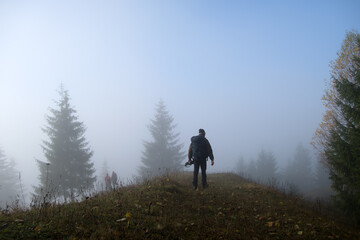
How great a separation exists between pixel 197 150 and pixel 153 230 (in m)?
5.58

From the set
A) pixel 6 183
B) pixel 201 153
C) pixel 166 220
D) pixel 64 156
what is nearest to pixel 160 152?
pixel 64 156

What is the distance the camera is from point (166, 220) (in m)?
4.71

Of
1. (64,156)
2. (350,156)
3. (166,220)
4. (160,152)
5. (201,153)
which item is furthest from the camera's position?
(160,152)

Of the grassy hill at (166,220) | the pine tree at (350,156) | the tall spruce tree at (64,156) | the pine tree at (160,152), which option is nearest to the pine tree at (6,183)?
the tall spruce tree at (64,156)

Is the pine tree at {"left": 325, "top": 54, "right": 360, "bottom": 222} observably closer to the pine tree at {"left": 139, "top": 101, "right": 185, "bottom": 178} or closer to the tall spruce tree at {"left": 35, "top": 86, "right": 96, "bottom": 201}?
the tall spruce tree at {"left": 35, "top": 86, "right": 96, "bottom": 201}

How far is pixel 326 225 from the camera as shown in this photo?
5.52 metres

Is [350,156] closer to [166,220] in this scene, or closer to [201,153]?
[201,153]

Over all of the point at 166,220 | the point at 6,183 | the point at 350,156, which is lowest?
the point at 6,183

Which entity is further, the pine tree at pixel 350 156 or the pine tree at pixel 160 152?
the pine tree at pixel 160 152

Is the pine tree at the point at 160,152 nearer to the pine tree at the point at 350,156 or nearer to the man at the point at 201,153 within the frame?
the man at the point at 201,153

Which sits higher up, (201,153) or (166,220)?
(201,153)

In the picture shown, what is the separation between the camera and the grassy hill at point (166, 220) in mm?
3907

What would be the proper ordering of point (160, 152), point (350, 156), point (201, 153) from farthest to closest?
point (160, 152)
point (201, 153)
point (350, 156)

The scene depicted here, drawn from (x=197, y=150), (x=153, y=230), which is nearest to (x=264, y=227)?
(x=153, y=230)
